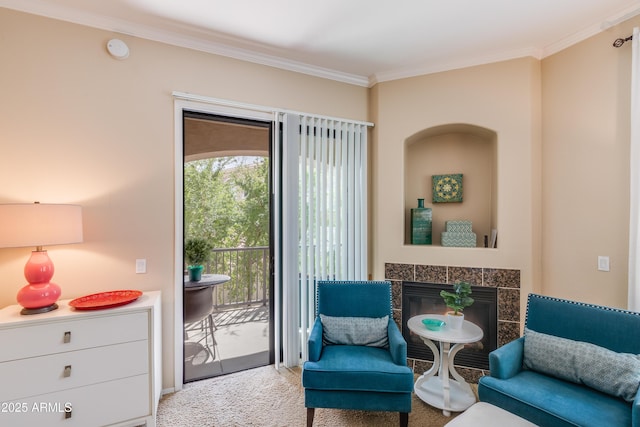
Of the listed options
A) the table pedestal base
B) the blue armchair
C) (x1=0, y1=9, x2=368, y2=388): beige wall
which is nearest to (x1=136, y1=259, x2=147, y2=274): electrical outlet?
(x1=0, y1=9, x2=368, y2=388): beige wall

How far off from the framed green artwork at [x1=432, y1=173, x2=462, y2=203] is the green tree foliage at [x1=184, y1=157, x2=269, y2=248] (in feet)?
5.83

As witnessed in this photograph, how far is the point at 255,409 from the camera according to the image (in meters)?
2.26

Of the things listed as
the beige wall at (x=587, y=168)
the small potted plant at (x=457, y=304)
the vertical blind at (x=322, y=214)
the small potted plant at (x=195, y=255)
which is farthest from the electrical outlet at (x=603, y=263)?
the small potted plant at (x=195, y=255)

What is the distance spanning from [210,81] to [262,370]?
2681 mm

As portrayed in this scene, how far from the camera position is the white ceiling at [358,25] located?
2113mm

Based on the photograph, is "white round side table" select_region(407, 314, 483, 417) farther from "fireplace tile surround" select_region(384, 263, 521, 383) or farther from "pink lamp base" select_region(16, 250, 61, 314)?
"pink lamp base" select_region(16, 250, 61, 314)

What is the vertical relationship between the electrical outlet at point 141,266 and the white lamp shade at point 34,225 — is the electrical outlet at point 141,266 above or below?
below

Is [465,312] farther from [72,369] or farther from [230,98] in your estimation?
[72,369]

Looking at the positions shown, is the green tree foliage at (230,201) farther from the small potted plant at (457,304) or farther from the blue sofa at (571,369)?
the blue sofa at (571,369)

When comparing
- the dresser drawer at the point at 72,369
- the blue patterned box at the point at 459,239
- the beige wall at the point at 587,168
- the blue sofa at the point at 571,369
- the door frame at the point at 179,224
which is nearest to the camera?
the blue sofa at the point at 571,369

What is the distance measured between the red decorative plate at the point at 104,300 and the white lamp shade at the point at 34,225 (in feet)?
1.41

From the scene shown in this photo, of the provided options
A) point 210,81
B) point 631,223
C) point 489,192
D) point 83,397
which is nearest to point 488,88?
point 489,192

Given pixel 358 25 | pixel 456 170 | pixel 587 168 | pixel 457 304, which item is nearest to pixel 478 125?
pixel 456 170

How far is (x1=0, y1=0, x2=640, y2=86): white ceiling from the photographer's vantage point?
2113mm
